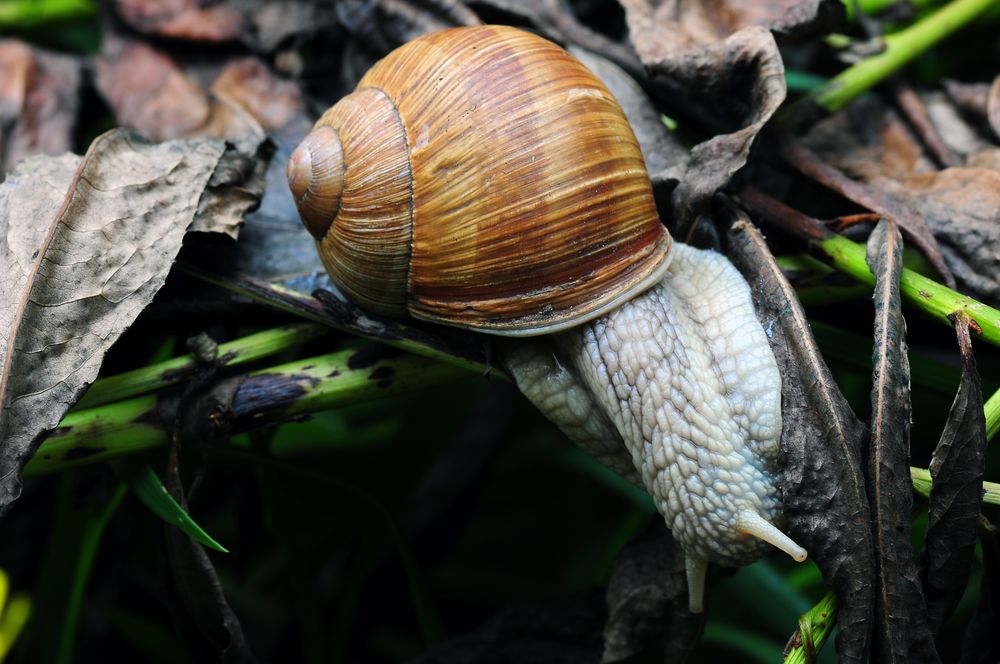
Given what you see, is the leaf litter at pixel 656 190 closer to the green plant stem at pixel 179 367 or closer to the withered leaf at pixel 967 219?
the withered leaf at pixel 967 219

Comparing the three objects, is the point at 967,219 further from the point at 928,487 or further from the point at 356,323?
the point at 356,323

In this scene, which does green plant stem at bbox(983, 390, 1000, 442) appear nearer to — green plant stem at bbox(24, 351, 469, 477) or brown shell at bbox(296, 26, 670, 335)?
brown shell at bbox(296, 26, 670, 335)

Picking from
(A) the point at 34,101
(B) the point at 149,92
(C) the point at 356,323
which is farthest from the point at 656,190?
(A) the point at 34,101

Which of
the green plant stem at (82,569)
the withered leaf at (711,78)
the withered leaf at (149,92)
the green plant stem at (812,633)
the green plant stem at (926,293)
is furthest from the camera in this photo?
the withered leaf at (149,92)

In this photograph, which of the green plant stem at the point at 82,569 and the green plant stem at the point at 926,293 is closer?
the green plant stem at the point at 926,293

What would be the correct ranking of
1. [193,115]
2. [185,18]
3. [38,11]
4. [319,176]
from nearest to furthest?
[319,176]
[193,115]
[185,18]
[38,11]

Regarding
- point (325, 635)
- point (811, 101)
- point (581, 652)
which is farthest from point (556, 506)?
point (811, 101)

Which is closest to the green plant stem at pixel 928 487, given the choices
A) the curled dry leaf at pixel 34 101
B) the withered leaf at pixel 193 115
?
the withered leaf at pixel 193 115
